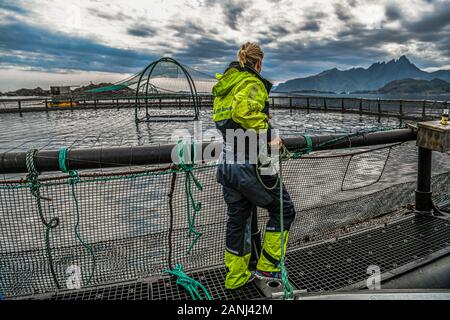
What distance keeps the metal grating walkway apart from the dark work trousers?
0.38 metres

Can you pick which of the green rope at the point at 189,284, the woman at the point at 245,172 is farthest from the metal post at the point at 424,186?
the green rope at the point at 189,284

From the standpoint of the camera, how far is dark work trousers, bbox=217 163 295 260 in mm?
2248

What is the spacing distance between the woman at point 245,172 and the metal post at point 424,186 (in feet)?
7.18

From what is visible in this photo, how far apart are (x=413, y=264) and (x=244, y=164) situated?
1708 millimetres

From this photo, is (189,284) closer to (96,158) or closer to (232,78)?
(96,158)

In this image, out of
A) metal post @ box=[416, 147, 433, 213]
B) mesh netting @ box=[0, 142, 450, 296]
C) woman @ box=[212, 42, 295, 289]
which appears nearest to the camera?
woman @ box=[212, 42, 295, 289]

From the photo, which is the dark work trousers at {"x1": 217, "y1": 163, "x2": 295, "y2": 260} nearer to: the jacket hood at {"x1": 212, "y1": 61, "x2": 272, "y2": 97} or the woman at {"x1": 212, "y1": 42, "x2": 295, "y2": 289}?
the woman at {"x1": 212, "y1": 42, "x2": 295, "y2": 289}

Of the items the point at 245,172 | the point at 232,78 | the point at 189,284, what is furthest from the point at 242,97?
the point at 189,284

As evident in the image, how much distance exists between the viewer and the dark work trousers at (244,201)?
88.5 inches

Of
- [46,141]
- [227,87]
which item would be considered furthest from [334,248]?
[46,141]

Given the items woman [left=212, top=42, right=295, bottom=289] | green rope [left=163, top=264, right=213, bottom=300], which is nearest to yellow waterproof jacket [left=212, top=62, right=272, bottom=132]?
woman [left=212, top=42, right=295, bottom=289]
